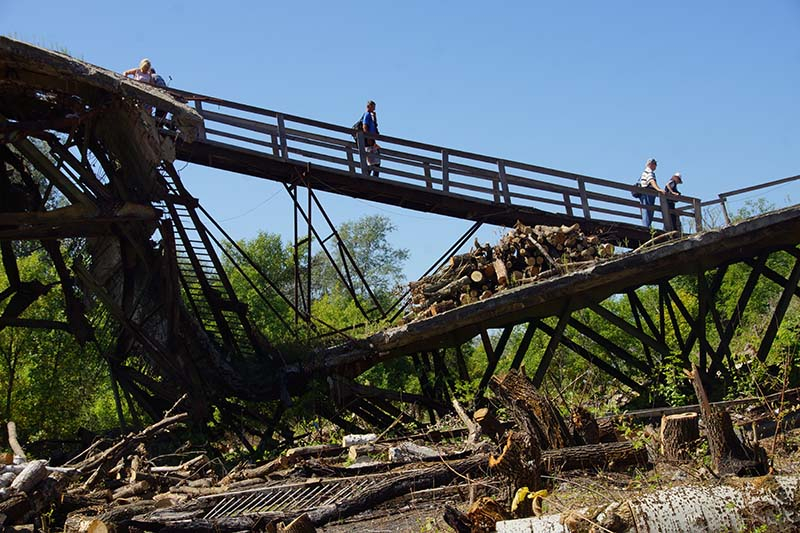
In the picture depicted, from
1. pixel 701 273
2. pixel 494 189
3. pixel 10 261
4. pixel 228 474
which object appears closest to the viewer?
pixel 228 474

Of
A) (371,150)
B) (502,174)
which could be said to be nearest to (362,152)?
(371,150)

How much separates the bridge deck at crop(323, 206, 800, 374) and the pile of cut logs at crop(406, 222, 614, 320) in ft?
1.66

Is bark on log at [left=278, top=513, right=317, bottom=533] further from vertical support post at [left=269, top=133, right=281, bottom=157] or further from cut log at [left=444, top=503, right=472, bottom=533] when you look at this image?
vertical support post at [left=269, top=133, right=281, bottom=157]

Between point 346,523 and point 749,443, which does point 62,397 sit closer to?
point 346,523

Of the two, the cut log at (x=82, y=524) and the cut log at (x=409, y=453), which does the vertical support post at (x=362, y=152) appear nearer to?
the cut log at (x=409, y=453)

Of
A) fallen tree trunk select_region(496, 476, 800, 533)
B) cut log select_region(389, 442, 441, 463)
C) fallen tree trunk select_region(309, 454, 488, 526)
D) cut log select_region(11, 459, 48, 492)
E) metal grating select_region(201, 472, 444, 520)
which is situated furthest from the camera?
cut log select_region(389, 442, 441, 463)

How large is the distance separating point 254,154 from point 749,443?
916 centimetres

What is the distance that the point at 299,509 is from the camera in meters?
7.62

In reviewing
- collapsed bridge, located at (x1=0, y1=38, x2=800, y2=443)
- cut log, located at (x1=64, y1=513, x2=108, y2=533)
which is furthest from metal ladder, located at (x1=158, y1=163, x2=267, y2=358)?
cut log, located at (x1=64, y1=513, x2=108, y2=533)

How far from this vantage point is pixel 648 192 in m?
16.5

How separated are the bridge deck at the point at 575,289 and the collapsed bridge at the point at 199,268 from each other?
0.03 meters

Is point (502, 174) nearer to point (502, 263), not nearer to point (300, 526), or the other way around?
point (502, 263)

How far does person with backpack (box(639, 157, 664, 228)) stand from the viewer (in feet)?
54.3

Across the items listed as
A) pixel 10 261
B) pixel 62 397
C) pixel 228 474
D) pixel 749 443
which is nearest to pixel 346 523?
pixel 228 474
